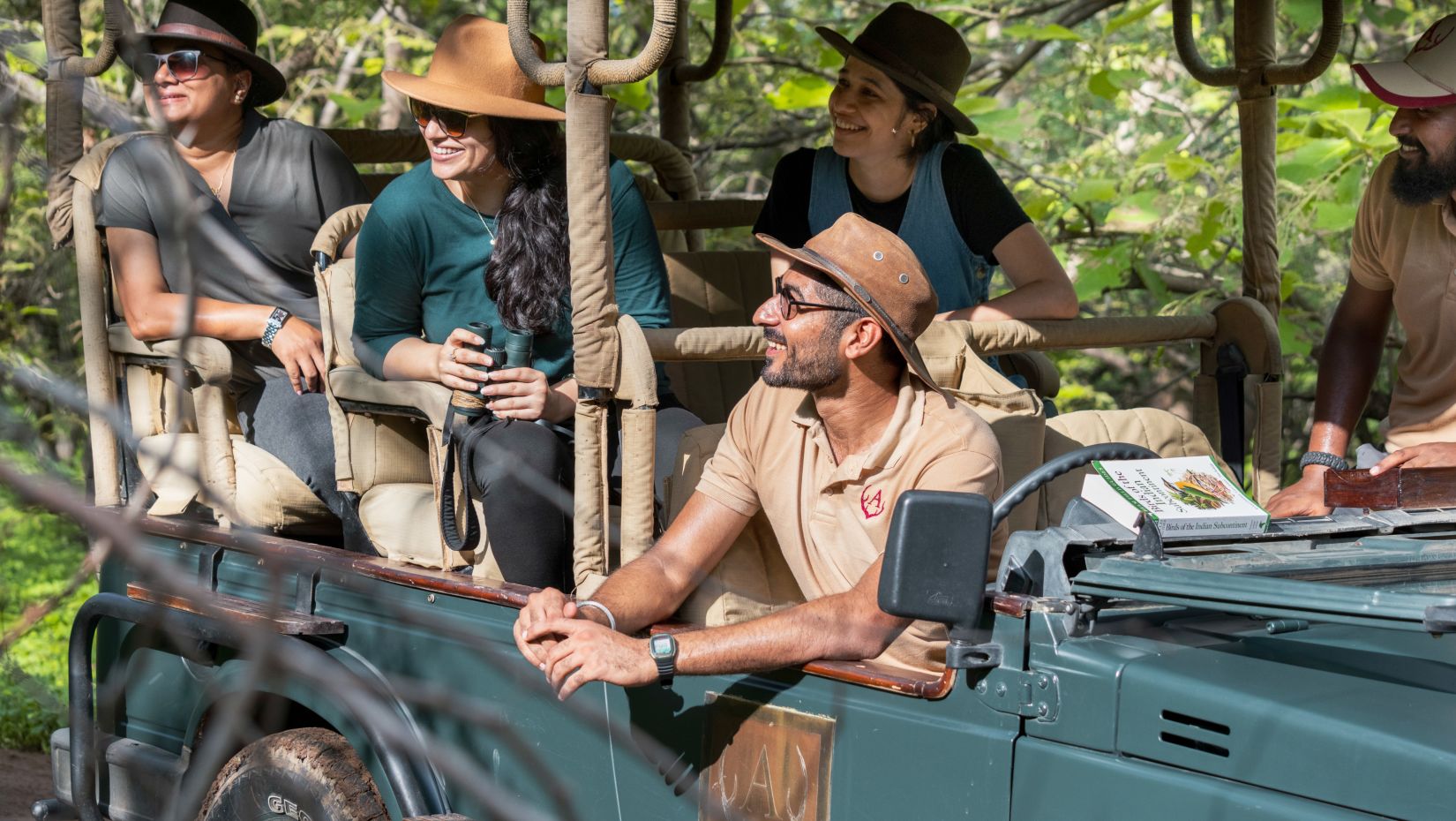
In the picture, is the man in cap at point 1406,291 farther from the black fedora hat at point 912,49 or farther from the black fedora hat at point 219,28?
the black fedora hat at point 219,28

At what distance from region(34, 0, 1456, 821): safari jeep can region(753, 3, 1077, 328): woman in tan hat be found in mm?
463

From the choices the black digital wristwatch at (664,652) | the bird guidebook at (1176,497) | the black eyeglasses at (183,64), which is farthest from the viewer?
the black eyeglasses at (183,64)

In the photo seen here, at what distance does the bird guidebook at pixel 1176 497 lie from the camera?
7.82 feet

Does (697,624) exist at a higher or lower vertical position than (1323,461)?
lower

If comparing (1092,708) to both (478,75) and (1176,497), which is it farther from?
(478,75)

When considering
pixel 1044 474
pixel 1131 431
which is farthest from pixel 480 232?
pixel 1044 474

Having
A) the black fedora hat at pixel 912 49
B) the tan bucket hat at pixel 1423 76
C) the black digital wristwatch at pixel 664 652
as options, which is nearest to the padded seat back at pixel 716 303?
the black fedora hat at pixel 912 49

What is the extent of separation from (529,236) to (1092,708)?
6.21 ft

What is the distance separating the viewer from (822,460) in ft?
9.70

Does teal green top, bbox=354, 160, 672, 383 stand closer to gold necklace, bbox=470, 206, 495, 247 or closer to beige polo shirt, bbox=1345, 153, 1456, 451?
gold necklace, bbox=470, 206, 495, 247

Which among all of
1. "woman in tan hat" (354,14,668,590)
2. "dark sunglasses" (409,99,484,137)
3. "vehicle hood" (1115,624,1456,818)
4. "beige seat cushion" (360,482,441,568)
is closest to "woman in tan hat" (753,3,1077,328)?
"woman in tan hat" (354,14,668,590)

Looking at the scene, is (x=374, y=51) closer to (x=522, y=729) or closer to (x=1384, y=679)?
(x=522, y=729)

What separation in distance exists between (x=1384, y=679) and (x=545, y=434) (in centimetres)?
171

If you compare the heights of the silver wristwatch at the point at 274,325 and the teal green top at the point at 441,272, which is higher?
the teal green top at the point at 441,272
